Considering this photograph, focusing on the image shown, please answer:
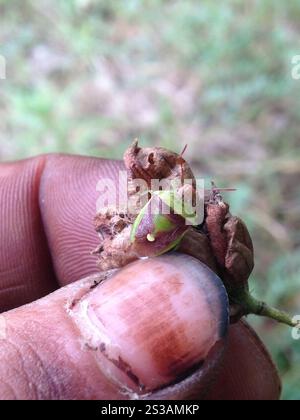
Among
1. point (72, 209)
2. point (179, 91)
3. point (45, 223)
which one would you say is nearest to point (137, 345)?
point (72, 209)

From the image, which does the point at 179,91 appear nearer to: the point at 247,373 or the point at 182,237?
the point at 247,373

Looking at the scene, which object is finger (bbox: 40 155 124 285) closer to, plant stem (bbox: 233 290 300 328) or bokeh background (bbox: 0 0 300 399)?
plant stem (bbox: 233 290 300 328)

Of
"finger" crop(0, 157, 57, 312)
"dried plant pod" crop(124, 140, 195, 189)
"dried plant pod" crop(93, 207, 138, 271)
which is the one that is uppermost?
"dried plant pod" crop(124, 140, 195, 189)

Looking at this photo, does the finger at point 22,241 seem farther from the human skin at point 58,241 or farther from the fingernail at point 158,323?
the fingernail at point 158,323

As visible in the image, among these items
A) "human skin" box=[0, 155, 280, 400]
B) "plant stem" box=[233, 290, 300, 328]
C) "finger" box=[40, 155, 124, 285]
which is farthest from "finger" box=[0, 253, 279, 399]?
"finger" box=[40, 155, 124, 285]

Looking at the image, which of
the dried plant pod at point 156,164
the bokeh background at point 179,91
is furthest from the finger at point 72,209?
the bokeh background at point 179,91

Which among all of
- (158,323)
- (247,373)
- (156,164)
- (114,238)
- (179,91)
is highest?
(179,91)
